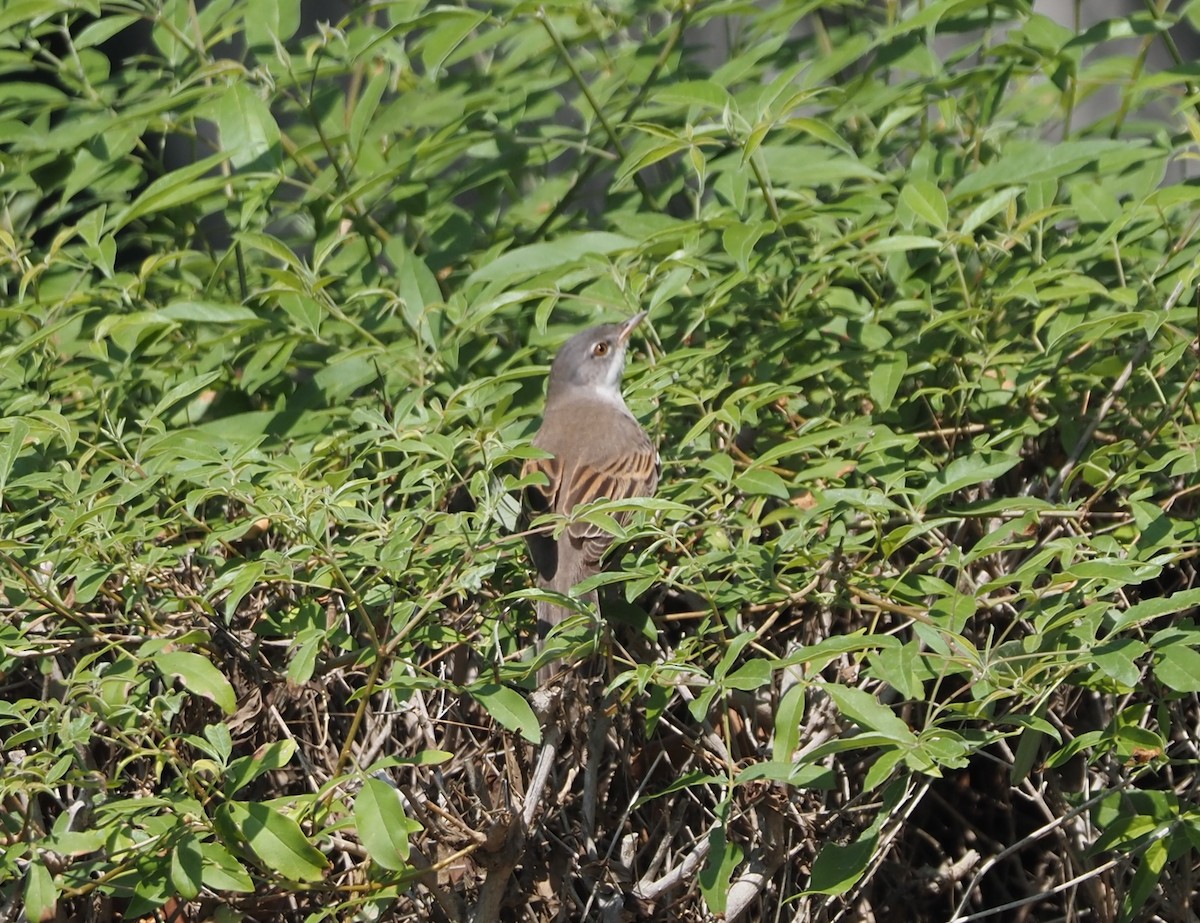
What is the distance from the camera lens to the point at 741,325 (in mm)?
5086

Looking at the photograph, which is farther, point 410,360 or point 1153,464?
point 410,360

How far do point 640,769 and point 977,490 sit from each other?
4.32 ft

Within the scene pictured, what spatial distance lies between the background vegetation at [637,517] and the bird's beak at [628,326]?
6cm

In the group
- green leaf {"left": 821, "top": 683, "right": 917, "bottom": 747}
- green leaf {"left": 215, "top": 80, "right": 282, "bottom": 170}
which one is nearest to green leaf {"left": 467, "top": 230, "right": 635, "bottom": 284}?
green leaf {"left": 215, "top": 80, "right": 282, "bottom": 170}

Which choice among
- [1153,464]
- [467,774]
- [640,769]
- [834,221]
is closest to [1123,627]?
[1153,464]

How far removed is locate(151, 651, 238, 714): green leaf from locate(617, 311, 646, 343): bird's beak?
184 cm

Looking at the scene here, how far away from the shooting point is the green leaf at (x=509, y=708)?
346 cm

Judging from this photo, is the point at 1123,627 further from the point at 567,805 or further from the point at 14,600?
the point at 14,600

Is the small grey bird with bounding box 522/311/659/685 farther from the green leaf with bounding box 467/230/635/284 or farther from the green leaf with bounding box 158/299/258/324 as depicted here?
the green leaf with bounding box 158/299/258/324

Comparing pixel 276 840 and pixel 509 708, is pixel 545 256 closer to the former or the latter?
pixel 509 708

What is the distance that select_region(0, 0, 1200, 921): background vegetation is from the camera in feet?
11.6

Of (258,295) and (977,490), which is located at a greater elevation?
(258,295)

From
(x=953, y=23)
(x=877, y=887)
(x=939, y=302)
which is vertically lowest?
(x=877, y=887)

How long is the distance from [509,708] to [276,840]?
616 millimetres
